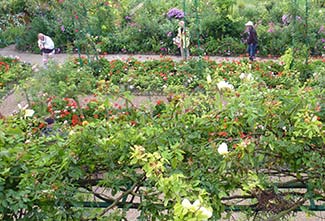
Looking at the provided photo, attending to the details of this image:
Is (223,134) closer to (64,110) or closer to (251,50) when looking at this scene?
(64,110)

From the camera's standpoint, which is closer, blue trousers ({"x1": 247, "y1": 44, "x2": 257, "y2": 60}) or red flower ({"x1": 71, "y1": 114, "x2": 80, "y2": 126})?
red flower ({"x1": 71, "y1": 114, "x2": 80, "y2": 126})

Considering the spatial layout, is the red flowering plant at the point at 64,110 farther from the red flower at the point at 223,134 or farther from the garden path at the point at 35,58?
the red flower at the point at 223,134

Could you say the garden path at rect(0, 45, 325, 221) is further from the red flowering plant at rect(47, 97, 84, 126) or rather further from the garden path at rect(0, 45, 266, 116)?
the red flowering plant at rect(47, 97, 84, 126)

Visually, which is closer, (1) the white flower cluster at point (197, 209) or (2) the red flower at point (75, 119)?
(1) the white flower cluster at point (197, 209)

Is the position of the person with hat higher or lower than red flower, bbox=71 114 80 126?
lower

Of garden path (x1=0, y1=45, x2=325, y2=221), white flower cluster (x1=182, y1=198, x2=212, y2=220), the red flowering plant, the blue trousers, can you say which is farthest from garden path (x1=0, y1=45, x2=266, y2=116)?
white flower cluster (x1=182, y1=198, x2=212, y2=220)

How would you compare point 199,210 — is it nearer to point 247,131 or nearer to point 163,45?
point 247,131

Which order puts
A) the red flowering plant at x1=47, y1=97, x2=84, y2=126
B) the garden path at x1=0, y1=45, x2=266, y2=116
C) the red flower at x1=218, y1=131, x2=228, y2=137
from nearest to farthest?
the red flower at x1=218, y1=131, x2=228, y2=137 < the red flowering plant at x1=47, y1=97, x2=84, y2=126 < the garden path at x1=0, y1=45, x2=266, y2=116

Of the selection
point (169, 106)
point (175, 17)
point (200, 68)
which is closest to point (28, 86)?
point (200, 68)

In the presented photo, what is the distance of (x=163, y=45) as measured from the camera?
38.7ft

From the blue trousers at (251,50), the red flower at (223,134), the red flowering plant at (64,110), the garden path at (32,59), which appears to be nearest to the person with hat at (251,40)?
the blue trousers at (251,50)

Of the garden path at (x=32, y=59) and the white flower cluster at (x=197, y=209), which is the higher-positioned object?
the white flower cluster at (x=197, y=209)

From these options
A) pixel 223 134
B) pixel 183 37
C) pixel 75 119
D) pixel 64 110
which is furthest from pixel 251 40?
pixel 223 134

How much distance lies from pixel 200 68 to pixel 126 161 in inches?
274
